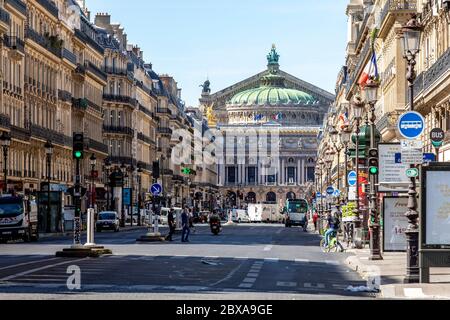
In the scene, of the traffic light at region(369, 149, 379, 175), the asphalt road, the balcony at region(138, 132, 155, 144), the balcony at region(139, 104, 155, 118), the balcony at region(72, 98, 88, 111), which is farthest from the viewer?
the balcony at region(139, 104, 155, 118)

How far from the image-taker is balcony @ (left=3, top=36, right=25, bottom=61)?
84.2 meters

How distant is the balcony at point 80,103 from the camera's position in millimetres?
111750

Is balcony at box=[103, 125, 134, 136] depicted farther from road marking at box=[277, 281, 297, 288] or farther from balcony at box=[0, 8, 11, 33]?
road marking at box=[277, 281, 297, 288]

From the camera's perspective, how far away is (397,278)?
29547 millimetres

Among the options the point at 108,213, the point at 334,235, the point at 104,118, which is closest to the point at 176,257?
the point at 334,235

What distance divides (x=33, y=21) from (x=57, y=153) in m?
12.1

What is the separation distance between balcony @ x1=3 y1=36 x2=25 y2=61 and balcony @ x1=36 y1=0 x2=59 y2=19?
688 centimetres

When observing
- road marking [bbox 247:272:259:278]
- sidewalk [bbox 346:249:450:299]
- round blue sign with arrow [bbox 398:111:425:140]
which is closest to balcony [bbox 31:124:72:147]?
sidewalk [bbox 346:249:450:299]

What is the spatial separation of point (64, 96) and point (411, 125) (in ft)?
260

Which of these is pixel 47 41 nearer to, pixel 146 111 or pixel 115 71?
pixel 115 71

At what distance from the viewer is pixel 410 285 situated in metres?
26.5

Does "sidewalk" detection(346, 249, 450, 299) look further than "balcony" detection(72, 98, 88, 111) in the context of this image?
No

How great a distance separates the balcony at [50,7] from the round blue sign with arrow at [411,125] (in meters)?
68.5

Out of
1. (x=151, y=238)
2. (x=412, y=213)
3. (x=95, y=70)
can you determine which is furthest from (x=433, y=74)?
(x=95, y=70)
